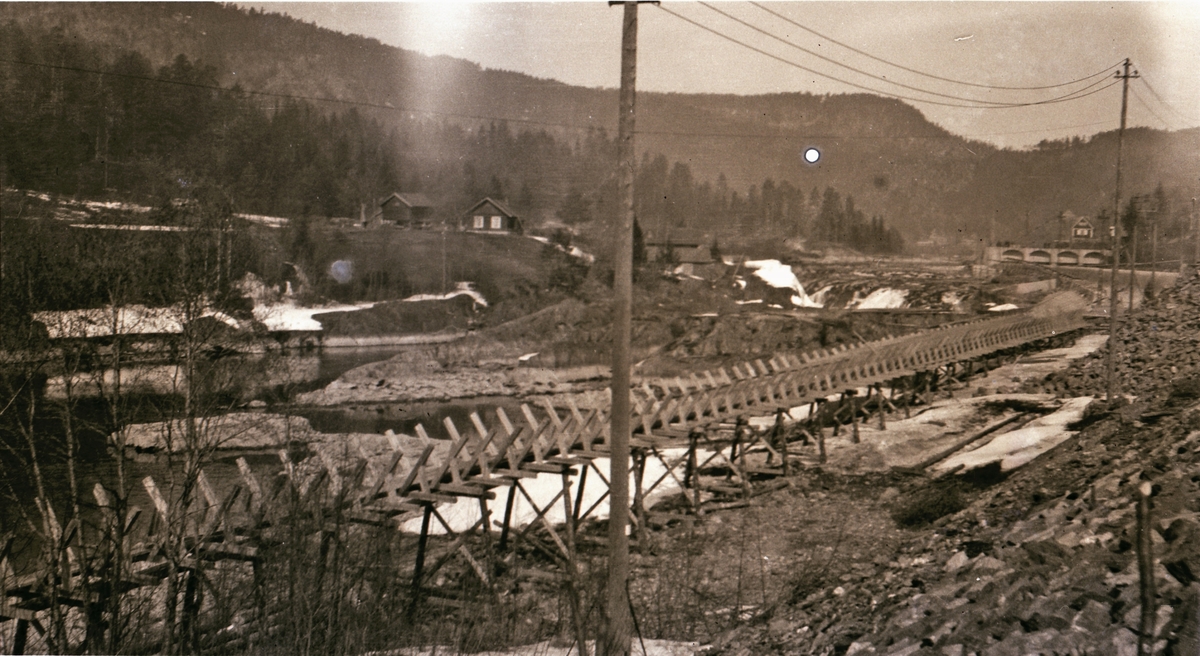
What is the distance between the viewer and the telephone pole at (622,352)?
770cm

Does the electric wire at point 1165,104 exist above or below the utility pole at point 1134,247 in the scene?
above

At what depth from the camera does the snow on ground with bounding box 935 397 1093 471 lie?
1164 centimetres

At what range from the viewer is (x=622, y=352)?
789cm

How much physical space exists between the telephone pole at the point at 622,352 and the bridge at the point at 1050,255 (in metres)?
7.75

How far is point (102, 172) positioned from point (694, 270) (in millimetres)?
14915

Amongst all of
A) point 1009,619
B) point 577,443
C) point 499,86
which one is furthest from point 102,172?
point 1009,619

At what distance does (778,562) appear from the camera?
12.8 meters

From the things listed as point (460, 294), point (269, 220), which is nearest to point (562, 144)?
point (460, 294)

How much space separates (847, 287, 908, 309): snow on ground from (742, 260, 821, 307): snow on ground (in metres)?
2.34

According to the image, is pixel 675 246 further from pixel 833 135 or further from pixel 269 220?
pixel 269 220

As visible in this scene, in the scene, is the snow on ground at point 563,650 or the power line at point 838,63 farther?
the power line at point 838,63

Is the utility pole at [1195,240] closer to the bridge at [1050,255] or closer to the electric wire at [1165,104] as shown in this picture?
the electric wire at [1165,104]

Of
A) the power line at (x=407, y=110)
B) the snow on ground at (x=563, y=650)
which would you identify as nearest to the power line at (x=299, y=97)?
the power line at (x=407, y=110)

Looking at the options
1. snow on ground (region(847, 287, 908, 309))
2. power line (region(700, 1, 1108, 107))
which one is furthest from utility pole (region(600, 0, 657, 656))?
snow on ground (region(847, 287, 908, 309))
